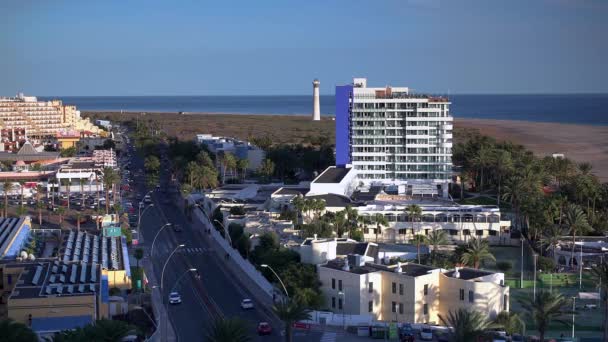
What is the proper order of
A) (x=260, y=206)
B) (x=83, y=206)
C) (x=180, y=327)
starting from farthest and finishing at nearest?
1. (x=83, y=206)
2. (x=260, y=206)
3. (x=180, y=327)

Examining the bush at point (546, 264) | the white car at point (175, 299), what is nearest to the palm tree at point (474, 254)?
the bush at point (546, 264)

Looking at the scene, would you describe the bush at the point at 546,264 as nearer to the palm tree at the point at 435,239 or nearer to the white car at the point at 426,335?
the palm tree at the point at 435,239

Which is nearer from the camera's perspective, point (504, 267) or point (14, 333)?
point (14, 333)

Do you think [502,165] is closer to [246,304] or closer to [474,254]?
[474,254]

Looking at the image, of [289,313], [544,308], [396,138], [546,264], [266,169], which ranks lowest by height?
[546,264]

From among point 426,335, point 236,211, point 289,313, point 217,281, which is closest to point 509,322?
point 426,335

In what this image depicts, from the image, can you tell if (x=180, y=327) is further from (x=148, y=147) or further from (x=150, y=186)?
(x=148, y=147)

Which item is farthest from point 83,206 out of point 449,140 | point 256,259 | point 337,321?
point 337,321
